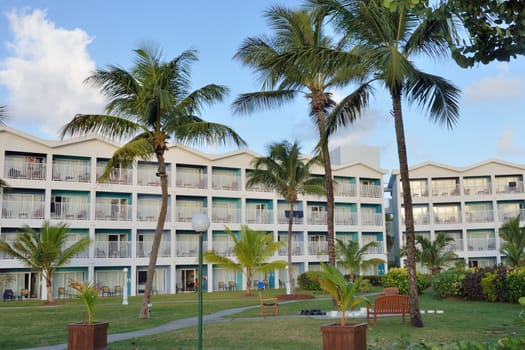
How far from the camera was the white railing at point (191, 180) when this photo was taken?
4394 cm

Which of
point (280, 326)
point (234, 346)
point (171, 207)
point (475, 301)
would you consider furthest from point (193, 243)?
point (234, 346)

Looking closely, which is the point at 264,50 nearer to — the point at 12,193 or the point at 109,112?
the point at 109,112

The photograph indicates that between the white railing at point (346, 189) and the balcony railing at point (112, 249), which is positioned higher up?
the white railing at point (346, 189)

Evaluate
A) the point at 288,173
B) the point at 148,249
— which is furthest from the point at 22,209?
the point at 288,173

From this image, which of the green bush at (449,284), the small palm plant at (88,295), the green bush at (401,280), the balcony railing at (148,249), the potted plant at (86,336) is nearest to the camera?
the potted plant at (86,336)

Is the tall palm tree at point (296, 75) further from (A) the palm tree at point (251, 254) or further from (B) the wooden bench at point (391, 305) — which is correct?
(A) the palm tree at point (251, 254)

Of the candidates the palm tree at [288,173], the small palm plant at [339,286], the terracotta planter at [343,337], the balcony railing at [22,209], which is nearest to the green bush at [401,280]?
the palm tree at [288,173]

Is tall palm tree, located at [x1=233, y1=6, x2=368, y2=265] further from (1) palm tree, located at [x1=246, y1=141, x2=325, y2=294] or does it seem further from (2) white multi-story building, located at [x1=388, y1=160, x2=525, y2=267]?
(2) white multi-story building, located at [x1=388, y1=160, x2=525, y2=267]

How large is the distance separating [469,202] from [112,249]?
32.4 metres

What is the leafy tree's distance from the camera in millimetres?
5883

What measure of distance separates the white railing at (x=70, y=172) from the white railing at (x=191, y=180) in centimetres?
691

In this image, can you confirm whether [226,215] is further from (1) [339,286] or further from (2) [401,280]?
(1) [339,286]

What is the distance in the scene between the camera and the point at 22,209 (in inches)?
1481

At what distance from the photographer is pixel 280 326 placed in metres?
15.8
